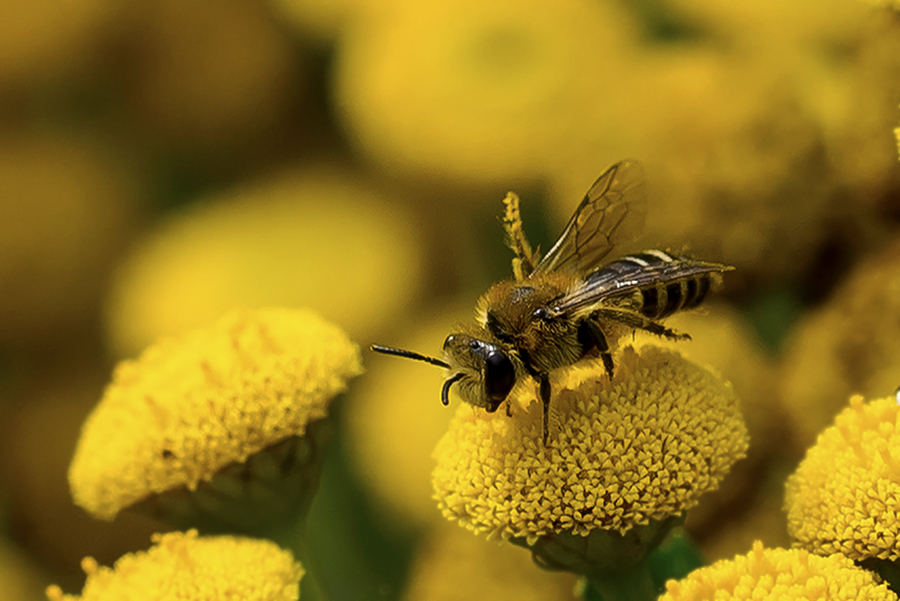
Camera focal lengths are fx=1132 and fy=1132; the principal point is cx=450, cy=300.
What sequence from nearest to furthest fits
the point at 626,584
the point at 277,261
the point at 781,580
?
the point at 781,580
the point at 626,584
the point at 277,261

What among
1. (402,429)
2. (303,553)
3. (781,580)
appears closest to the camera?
(781,580)

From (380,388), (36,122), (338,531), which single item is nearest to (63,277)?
(36,122)

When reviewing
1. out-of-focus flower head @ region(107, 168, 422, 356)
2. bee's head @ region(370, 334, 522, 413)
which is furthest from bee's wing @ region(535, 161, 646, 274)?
out-of-focus flower head @ region(107, 168, 422, 356)

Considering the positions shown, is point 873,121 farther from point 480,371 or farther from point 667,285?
point 480,371

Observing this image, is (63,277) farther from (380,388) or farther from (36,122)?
(380,388)

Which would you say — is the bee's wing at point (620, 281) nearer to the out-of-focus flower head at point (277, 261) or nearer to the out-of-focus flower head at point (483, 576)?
the out-of-focus flower head at point (483, 576)

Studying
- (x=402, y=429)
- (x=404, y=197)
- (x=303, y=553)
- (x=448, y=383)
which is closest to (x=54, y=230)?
(x=404, y=197)

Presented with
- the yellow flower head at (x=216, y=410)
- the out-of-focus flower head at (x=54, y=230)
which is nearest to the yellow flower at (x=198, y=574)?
the yellow flower head at (x=216, y=410)
